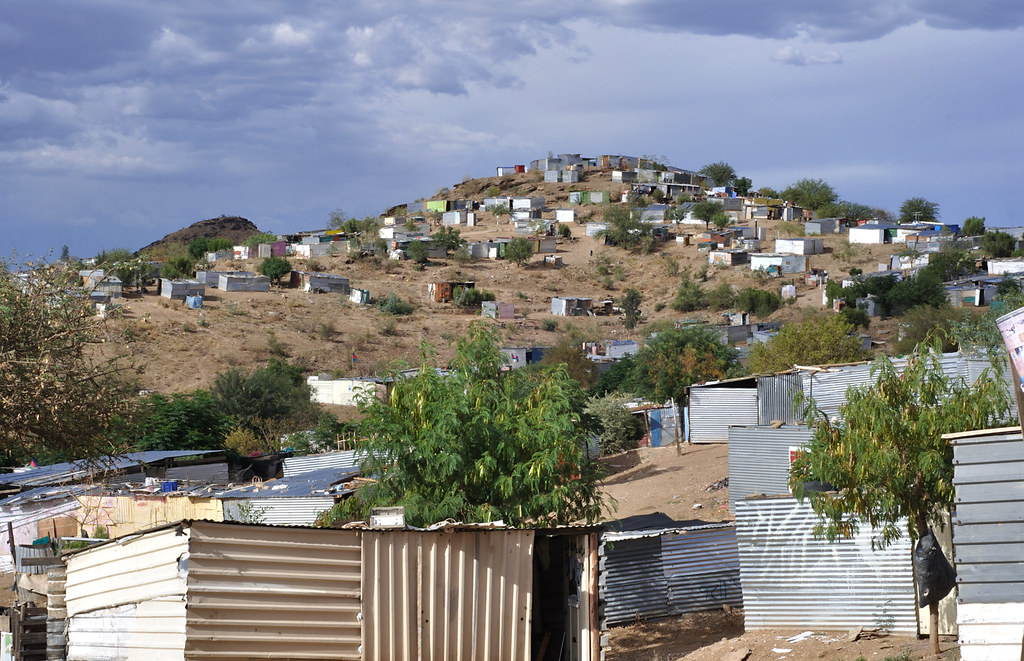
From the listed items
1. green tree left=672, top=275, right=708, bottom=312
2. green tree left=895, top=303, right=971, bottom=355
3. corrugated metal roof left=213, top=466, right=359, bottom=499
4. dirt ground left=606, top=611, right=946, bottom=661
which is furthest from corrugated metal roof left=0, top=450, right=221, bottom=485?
green tree left=672, top=275, right=708, bottom=312

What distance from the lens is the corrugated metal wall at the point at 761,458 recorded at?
20.8 meters

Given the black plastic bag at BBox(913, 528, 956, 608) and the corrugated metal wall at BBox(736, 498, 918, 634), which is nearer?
the black plastic bag at BBox(913, 528, 956, 608)

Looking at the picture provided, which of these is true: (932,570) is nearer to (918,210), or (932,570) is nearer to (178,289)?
(178,289)

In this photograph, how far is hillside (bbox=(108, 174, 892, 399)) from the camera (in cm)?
5156

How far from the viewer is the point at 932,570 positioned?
33.7ft

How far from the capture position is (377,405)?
13.7 m

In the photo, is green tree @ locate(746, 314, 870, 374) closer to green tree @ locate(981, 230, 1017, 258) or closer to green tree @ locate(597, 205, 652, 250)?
green tree @ locate(981, 230, 1017, 258)

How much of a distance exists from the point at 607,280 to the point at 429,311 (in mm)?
16348

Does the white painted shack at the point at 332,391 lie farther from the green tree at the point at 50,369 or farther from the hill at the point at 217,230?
the hill at the point at 217,230

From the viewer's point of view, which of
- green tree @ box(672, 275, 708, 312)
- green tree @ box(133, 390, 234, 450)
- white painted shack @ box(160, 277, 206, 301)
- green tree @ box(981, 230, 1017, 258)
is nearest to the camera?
green tree @ box(133, 390, 234, 450)

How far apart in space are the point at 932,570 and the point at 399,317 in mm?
52420

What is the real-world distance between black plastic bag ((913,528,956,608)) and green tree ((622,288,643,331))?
52.2 metres

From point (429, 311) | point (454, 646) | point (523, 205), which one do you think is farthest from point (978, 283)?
point (454, 646)

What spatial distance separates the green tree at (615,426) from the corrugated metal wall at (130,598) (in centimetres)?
2474
